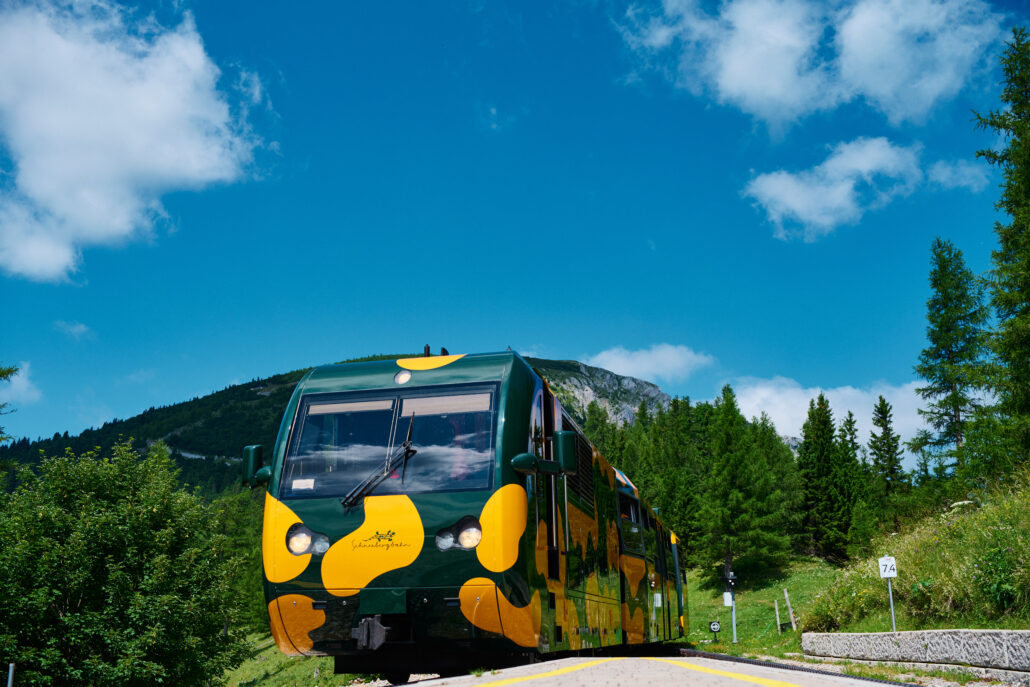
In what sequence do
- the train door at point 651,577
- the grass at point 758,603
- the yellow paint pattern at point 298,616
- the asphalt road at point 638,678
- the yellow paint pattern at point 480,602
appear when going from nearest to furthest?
1. the asphalt road at point 638,678
2. the yellow paint pattern at point 480,602
3. the yellow paint pattern at point 298,616
4. the train door at point 651,577
5. the grass at point 758,603

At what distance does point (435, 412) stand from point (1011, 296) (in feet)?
81.1

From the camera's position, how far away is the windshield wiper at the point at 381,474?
8039mm

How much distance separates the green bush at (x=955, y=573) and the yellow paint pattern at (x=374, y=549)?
368 inches

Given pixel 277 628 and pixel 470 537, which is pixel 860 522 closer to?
pixel 470 537

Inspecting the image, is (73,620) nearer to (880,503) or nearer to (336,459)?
(336,459)

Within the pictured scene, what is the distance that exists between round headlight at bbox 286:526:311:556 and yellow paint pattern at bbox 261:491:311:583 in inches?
1.6

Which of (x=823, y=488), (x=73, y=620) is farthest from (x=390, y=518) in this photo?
(x=823, y=488)

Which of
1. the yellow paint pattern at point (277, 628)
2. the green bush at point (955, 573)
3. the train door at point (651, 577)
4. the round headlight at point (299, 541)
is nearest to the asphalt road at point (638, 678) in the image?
the round headlight at point (299, 541)

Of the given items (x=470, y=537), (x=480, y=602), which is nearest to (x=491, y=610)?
(x=480, y=602)

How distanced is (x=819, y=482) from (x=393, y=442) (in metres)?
71.9

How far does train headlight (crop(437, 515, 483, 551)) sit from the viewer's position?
7.79m

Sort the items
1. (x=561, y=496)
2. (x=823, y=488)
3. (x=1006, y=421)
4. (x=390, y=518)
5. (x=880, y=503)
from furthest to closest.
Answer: (x=823, y=488) → (x=880, y=503) → (x=1006, y=421) → (x=561, y=496) → (x=390, y=518)

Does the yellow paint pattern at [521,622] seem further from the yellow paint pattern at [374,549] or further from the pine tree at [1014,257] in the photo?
the pine tree at [1014,257]

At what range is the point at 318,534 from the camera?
8031mm
